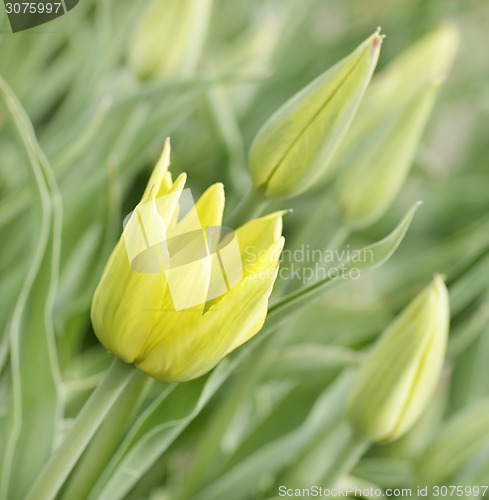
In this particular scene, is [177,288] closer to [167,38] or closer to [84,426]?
[84,426]

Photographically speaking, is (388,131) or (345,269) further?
Result: (388,131)

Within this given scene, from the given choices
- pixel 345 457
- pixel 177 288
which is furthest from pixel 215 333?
pixel 345 457

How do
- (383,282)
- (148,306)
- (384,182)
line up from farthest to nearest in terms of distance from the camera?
(383,282), (384,182), (148,306)

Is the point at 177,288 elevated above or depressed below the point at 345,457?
above

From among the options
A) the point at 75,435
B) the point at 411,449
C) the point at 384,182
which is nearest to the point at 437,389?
the point at 411,449

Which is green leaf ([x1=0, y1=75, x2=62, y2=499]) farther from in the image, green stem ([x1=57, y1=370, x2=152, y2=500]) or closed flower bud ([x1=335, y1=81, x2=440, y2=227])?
closed flower bud ([x1=335, y1=81, x2=440, y2=227])

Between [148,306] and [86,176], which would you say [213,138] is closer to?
[86,176]
